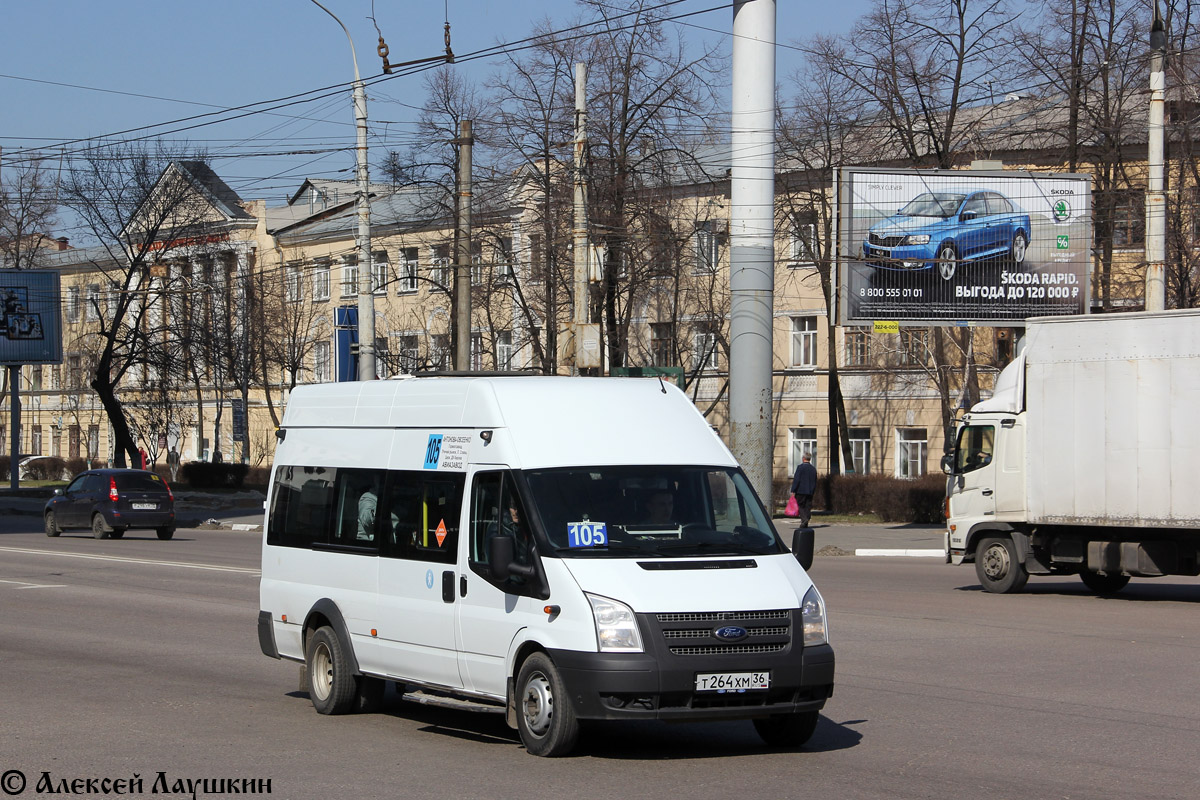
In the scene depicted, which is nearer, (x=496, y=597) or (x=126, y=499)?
(x=496, y=597)

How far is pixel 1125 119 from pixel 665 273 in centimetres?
1288

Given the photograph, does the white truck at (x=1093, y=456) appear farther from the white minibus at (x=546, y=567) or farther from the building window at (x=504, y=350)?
the building window at (x=504, y=350)

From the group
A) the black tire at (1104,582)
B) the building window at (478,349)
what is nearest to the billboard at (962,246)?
the black tire at (1104,582)

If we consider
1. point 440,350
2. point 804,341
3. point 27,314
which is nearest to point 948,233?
point 804,341

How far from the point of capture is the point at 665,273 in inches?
1588

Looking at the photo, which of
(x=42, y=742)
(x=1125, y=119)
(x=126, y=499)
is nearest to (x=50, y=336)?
(x=126, y=499)

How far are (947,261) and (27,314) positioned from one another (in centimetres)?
3772

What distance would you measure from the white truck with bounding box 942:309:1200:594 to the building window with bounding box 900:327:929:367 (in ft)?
83.1

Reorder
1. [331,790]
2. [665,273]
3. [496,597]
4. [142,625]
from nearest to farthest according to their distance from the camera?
[331,790] → [496,597] → [142,625] → [665,273]

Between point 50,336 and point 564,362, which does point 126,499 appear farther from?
point 50,336

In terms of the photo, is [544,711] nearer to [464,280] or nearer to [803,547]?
[803,547]

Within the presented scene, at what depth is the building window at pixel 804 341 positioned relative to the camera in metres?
48.9

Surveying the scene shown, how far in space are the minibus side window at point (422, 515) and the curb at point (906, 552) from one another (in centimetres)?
1872

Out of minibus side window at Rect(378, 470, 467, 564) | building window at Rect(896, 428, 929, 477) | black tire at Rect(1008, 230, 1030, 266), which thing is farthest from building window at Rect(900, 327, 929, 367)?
minibus side window at Rect(378, 470, 467, 564)
